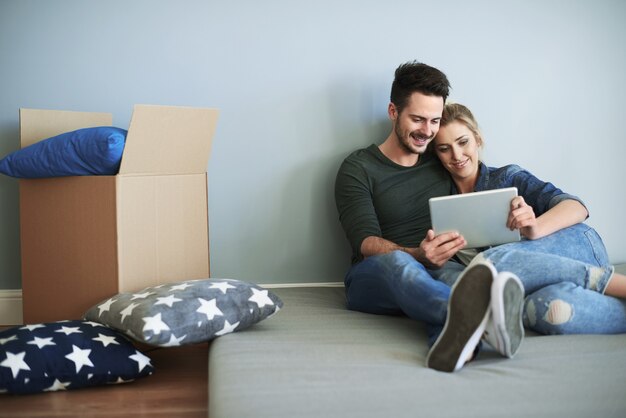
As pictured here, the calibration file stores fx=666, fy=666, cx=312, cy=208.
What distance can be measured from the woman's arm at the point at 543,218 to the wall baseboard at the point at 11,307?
67.0 inches

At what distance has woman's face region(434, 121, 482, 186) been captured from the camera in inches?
88.1

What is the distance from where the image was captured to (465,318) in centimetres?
139

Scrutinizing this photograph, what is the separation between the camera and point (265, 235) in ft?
8.08

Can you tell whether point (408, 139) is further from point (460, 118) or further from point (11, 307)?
point (11, 307)

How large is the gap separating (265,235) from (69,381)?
1026 mm

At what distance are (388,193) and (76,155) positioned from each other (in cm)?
101

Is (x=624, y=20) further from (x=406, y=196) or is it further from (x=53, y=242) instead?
(x=53, y=242)

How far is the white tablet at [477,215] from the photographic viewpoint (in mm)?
1889

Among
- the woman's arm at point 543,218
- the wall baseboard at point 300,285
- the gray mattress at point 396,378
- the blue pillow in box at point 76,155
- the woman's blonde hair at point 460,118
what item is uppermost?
the woman's blonde hair at point 460,118

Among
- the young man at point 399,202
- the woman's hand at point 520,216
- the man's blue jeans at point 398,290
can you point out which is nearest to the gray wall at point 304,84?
the young man at point 399,202

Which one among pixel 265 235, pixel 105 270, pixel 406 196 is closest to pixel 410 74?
pixel 406 196

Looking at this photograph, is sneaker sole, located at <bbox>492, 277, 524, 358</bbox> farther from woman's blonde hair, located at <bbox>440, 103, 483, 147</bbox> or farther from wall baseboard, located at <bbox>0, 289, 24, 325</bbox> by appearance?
wall baseboard, located at <bbox>0, 289, 24, 325</bbox>

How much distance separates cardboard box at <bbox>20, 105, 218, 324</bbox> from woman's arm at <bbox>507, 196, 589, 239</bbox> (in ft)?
3.14

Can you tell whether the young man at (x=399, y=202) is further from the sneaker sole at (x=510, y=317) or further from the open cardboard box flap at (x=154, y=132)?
the open cardboard box flap at (x=154, y=132)
